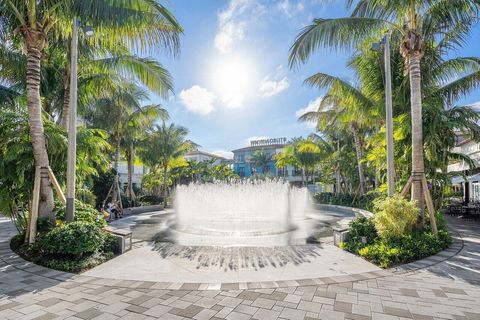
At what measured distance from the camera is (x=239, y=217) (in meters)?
15.2

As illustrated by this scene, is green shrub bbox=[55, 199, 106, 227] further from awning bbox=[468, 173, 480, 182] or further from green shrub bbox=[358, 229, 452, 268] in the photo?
awning bbox=[468, 173, 480, 182]

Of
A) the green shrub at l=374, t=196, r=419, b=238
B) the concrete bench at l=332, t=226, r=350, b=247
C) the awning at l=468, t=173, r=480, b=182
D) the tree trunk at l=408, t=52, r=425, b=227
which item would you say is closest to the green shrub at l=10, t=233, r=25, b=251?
the concrete bench at l=332, t=226, r=350, b=247

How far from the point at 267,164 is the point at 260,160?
8.04 ft

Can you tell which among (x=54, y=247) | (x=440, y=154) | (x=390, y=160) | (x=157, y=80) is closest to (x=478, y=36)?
(x=440, y=154)

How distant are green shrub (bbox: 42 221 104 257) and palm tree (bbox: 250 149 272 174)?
55.9 meters

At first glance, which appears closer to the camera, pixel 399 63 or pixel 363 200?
pixel 399 63

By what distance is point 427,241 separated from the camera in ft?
24.1

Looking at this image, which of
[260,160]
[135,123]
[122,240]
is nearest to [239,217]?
[122,240]

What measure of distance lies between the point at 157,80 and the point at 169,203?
1558cm

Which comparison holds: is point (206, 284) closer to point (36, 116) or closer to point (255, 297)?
point (255, 297)

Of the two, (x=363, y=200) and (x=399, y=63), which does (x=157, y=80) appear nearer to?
(x=399, y=63)

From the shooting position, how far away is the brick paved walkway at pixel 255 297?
161 inches

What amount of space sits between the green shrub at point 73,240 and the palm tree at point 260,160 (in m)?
55.9

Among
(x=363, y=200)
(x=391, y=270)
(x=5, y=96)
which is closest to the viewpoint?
(x=391, y=270)
